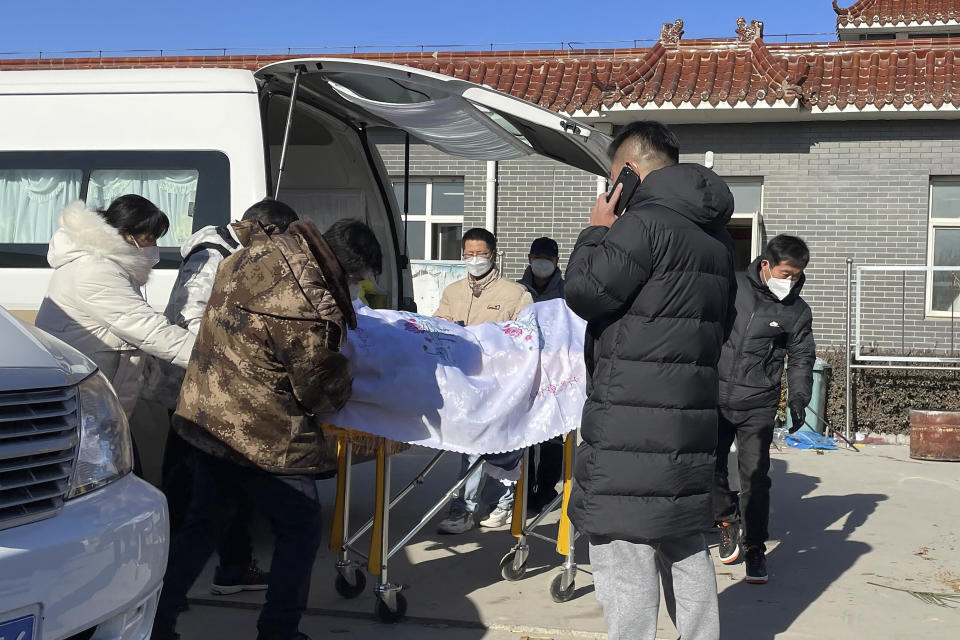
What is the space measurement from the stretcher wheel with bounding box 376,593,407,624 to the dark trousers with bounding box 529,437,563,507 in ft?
8.03

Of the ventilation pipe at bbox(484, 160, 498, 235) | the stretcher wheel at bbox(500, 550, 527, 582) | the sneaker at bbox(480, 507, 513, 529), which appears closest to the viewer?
the stretcher wheel at bbox(500, 550, 527, 582)

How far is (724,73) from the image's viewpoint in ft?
42.8

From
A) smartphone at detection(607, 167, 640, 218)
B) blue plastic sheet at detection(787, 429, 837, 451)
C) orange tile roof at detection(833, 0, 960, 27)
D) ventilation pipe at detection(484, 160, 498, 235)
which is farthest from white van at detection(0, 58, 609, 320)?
orange tile roof at detection(833, 0, 960, 27)

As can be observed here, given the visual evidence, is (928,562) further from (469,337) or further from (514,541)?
(469,337)

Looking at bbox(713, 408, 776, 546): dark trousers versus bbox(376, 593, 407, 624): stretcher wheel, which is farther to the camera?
bbox(713, 408, 776, 546): dark trousers

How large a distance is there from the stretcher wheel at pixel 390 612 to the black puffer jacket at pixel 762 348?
7.15ft

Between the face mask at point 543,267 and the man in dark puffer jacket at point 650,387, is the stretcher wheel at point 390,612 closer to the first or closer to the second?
the man in dark puffer jacket at point 650,387

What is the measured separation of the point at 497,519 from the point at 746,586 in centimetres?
179

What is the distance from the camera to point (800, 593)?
5457mm

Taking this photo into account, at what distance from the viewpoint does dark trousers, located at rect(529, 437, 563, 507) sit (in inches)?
281

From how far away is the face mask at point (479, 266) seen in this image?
679cm

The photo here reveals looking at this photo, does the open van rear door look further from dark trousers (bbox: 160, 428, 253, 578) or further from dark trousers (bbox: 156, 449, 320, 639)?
dark trousers (bbox: 156, 449, 320, 639)

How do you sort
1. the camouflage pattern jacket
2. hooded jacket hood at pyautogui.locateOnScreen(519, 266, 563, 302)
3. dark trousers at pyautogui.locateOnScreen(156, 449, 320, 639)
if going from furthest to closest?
hooded jacket hood at pyautogui.locateOnScreen(519, 266, 563, 302) → dark trousers at pyautogui.locateOnScreen(156, 449, 320, 639) → the camouflage pattern jacket

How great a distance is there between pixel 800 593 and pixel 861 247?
797 centimetres
